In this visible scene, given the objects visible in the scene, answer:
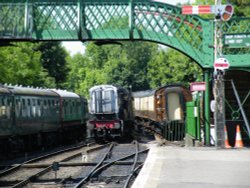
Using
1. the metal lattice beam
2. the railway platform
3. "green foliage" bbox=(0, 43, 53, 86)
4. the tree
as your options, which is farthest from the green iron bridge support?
the tree

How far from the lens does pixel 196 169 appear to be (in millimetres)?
14930

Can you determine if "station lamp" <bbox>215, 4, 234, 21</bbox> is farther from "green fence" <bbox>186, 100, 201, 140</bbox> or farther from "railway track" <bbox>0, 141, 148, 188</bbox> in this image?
"railway track" <bbox>0, 141, 148, 188</bbox>

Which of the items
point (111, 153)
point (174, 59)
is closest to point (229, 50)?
point (111, 153)

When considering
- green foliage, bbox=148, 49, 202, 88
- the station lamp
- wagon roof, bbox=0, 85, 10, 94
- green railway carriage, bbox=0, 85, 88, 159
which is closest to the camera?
the station lamp

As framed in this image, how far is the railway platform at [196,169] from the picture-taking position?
12.1 metres

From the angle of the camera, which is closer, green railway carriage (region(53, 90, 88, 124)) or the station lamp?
the station lamp

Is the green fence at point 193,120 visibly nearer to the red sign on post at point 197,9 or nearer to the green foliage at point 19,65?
the red sign on post at point 197,9

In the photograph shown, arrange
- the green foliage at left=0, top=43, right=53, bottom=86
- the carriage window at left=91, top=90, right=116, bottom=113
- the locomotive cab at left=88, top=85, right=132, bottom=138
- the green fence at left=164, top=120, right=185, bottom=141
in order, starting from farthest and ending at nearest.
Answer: the green foliage at left=0, top=43, right=53, bottom=86 < the carriage window at left=91, top=90, right=116, bottom=113 < the locomotive cab at left=88, top=85, right=132, bottom=138 < the green fence at left=164, top=120, right=185, bottom=141

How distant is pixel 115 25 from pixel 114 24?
268 millimetres

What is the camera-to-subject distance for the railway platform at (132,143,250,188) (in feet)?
39.8

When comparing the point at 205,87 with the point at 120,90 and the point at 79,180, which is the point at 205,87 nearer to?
the point at 79,180

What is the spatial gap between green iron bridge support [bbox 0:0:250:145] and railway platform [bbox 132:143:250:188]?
409 centimetres

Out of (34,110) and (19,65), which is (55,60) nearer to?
(19,65)

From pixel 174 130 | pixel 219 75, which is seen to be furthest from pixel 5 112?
pixel 174 130
